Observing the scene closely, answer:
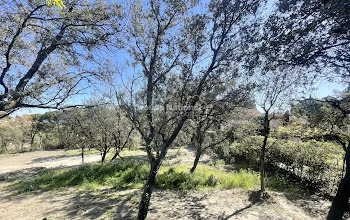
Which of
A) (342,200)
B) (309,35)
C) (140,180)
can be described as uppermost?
(309,35)

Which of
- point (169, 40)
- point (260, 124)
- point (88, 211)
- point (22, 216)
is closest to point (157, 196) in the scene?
point (88, 211)

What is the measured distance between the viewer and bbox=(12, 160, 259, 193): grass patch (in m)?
6.39

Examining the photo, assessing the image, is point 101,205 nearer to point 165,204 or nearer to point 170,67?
point 165,204

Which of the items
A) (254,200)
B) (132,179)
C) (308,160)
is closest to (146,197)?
(254,200)

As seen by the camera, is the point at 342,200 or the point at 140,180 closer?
the point at 342,200

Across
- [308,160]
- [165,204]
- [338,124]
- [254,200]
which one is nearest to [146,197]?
[165,204]

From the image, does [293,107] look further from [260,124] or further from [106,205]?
[106,205]

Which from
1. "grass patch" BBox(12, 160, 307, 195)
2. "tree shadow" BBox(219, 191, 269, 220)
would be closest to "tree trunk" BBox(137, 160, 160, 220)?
"tree shadow" BBox(219, 191, 269, 220)

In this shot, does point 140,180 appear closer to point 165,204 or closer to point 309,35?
point 165,204

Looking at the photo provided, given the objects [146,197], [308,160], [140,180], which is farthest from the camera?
[140,180]

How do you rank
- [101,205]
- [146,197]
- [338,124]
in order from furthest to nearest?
1. [101,205]
2. [338,124]
3. [146,197]

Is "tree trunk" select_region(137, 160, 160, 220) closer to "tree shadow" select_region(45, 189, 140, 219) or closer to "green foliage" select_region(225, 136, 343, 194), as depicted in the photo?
"tree shadow" select_region(45, 189, 140, 219)

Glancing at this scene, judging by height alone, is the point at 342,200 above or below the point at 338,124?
below

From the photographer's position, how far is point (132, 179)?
7.03 metres
